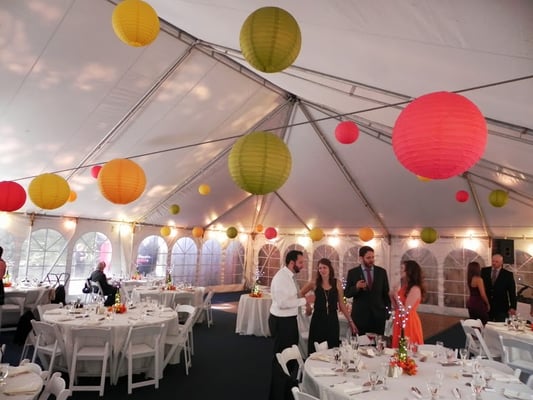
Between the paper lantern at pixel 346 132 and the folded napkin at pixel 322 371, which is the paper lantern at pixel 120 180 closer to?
the folded napkin at pixel 322 371

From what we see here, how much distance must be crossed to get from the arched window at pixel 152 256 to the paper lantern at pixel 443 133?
41.6ft

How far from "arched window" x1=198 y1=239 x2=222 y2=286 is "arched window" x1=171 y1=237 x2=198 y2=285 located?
38 centimetres

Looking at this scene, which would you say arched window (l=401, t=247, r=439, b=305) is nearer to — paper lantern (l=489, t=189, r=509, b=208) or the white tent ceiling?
the white tent ceiling

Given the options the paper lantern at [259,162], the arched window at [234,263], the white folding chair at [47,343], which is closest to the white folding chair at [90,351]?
the white folding chair at [47,343]

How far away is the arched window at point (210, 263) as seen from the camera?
50.4 feet

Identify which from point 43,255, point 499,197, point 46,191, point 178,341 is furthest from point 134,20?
point 43,255

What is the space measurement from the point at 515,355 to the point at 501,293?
5.28 feet

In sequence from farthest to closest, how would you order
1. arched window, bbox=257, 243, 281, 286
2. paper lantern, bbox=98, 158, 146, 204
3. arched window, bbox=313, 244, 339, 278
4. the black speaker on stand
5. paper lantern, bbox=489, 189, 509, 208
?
1. arched window, bbox=257, 243, 281, 286
2. arched window, bbox=313, 244, 339, 278
3. the black speaker on stand
4. paper lantern, bbox=489, 189, 509, 208
5. paper lantern, bbox=98, 158, 146, 204

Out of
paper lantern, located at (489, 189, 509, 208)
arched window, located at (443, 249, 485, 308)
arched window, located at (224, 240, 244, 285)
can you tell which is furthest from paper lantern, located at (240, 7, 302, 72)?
arched window, located at (224, 240, 244, 285)

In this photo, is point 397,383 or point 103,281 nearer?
point 397,383

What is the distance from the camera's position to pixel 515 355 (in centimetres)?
508

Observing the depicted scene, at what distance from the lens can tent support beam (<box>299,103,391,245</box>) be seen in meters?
9.51

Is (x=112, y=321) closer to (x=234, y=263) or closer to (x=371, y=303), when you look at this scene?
(x=371, y=303)

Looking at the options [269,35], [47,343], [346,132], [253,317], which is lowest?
[253,317]
